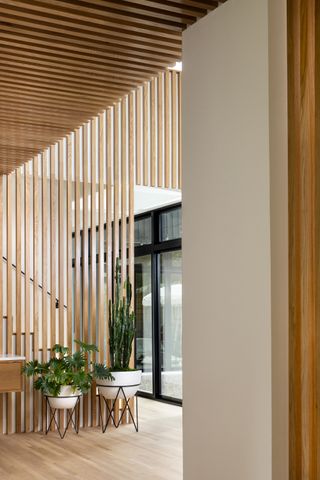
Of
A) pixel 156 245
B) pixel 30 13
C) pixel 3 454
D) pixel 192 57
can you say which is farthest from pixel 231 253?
pixel 156 245

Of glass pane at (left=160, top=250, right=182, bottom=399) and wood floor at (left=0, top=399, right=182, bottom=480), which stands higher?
glass pane at (left=160, top=250, right=182, bottom=399)

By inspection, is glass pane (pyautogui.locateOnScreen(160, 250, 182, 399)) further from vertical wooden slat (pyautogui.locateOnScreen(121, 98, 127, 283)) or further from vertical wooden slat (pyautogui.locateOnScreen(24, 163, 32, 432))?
vertical wooden slat (pyautogui.locateOnScreen(24, 163, 32, 432))

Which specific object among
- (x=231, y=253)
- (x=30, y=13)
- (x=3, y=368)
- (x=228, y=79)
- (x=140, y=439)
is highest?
(x=30, y=13)

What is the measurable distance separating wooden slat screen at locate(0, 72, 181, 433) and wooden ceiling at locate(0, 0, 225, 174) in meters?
2.59

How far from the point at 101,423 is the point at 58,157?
3.11 meters

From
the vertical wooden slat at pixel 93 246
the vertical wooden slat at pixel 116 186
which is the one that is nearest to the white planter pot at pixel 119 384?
the vertical wooden slat at pixel 93 246

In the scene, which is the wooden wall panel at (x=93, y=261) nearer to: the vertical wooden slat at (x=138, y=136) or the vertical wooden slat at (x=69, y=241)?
the vertical wooden slat at (x=69, y=241)

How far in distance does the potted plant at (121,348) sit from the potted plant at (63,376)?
0.12 metres

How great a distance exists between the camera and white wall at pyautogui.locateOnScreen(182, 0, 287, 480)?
2947mm

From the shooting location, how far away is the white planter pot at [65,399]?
23.5ft

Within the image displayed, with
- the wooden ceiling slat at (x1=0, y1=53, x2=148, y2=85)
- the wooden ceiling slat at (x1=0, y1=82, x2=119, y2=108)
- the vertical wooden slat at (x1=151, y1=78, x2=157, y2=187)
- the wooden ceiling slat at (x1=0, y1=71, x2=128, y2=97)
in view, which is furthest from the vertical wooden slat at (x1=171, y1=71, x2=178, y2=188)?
the wooden ceiling slat at (x1=0, y1=53, x2=148, y2=85)

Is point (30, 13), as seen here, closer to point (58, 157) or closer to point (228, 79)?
point (228, 79)

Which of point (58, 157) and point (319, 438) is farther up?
point (58, 157)

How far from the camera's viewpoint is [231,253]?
317 centimetres
